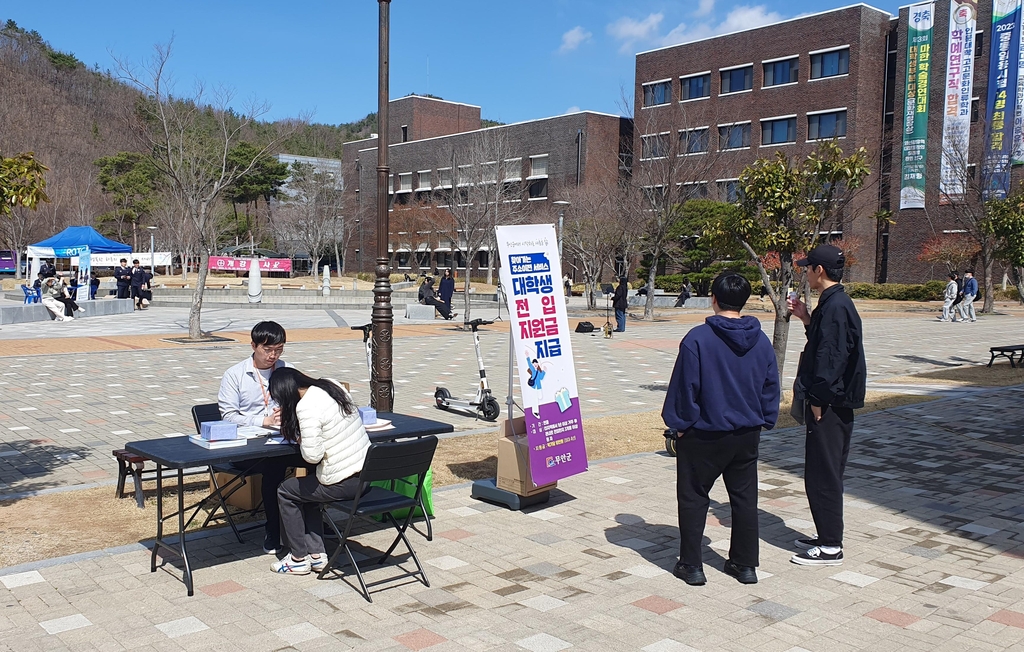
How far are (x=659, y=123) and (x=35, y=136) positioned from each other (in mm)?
50077

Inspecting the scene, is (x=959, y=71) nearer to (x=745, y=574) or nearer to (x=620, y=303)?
(x=620, y=303)

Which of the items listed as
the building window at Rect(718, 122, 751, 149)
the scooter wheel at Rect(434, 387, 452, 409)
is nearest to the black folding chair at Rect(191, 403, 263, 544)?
the scooter wheel at Rect(434, 387, 452, 409)

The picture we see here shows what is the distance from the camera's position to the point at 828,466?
4.95 m

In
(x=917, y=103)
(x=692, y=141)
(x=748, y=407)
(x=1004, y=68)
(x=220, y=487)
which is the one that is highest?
(x=1004, y=68)

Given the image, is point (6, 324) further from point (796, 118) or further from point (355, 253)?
point (355, 253)

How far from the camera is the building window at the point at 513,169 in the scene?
165 feet

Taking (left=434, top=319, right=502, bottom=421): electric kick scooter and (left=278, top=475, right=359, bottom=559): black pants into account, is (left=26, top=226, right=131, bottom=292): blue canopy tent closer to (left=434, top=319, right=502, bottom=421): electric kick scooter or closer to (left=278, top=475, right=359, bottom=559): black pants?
(left=434, top=319, right=502, bottom=421): electric kick scooter

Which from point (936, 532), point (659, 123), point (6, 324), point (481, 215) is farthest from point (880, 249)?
point (936, 532)

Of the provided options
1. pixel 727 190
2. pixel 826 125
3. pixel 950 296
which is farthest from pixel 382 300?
pixel 826 125

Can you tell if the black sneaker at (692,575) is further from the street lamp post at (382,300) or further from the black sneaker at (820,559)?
the street lamp post at (382,300)

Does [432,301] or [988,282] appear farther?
[988,282]

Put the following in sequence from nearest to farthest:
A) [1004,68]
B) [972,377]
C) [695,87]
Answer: [972,377] < [1004,68] < [695,87]

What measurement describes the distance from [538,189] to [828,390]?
53473mm

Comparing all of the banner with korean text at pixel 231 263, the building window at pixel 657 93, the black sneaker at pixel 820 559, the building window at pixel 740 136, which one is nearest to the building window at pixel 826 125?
the building window at pixel 740 136
